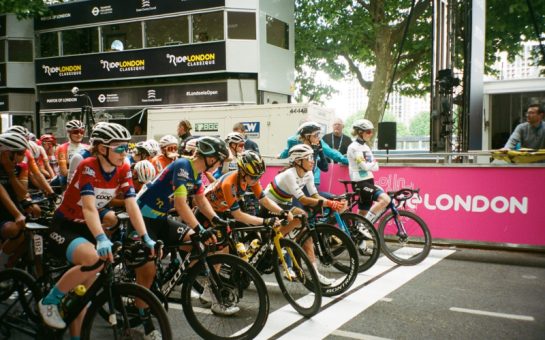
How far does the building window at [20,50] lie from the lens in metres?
27.1

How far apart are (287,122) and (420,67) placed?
12.5 m

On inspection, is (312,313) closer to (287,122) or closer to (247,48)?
(287,122)

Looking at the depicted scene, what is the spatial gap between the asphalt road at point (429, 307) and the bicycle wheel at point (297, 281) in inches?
5.2

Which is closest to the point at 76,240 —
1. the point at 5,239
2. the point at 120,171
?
the point at 120,171

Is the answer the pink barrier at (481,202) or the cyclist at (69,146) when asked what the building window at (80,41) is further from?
the pink barrier at (481,202)

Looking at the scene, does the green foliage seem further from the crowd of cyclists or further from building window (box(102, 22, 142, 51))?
the crowd of cyclists

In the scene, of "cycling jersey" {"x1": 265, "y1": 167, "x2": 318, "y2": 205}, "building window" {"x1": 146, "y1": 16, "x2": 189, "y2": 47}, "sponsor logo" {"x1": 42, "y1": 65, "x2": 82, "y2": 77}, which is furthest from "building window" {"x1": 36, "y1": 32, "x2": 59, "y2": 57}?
"cycling jersey" {"x1": 265, "y1": 167, "x2": 318, "y2": 205}

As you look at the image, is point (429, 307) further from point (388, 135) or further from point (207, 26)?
point (207, 26)

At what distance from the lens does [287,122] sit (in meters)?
14.5

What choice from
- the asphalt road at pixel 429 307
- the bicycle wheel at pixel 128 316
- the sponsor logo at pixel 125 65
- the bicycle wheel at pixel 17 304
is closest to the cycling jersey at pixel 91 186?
the bicycle wheel at pixel 17 304

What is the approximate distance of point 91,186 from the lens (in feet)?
12.9

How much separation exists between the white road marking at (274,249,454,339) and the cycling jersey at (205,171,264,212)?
1.48m

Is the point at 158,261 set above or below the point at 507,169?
below

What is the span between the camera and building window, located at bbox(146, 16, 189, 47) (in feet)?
75.5
